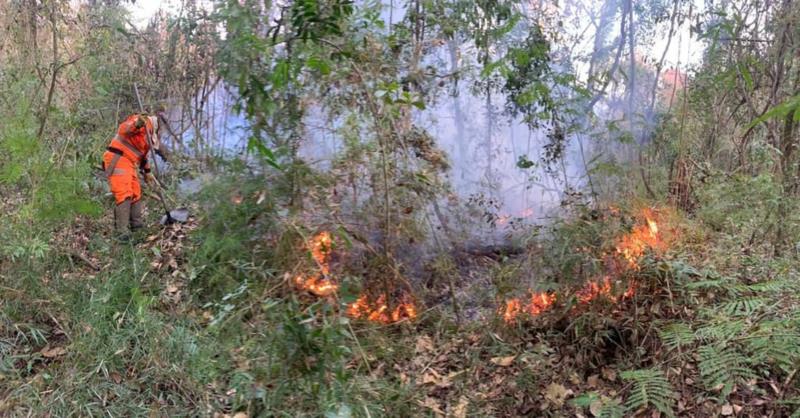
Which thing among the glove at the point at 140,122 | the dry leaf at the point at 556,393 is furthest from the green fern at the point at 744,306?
the glove at the point at 140,122

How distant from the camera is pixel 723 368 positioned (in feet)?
10.8

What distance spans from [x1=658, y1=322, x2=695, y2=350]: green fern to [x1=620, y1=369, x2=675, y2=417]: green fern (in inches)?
7.9

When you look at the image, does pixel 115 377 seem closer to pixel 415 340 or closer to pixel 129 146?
pixel 415 340

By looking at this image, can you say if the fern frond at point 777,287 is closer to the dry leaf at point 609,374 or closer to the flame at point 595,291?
the flame at point 595,291

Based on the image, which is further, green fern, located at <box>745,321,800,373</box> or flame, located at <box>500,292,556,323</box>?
flame, located at <box>500,292,556,323</box>

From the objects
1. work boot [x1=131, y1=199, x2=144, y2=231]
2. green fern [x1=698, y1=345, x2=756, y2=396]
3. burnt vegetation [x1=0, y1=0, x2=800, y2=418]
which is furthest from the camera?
work boot [x1=131, y1=199, x2=144, y2=231]

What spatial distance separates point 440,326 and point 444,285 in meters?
0.61

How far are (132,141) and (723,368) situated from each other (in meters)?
5.84

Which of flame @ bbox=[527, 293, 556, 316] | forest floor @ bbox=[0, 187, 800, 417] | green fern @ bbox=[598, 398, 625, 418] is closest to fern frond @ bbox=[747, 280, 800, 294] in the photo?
forest floor @ bbox=[0, 187, 800, 417]

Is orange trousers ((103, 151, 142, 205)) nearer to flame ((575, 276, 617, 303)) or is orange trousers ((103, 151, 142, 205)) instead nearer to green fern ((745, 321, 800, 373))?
flame ((575, 276, 617, 303))

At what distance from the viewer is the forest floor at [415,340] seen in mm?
3170

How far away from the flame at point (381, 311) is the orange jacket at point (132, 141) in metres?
3.29

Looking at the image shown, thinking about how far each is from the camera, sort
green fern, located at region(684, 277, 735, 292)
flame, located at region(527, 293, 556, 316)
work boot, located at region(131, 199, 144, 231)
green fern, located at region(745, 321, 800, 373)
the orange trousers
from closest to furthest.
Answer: green fern, located at region(745, 321, 800, 373) < green fern, located at region(684, 277, 735, 292) < flame, located at region(527, 293, 556, 316) < the orange trousers < work boot, located at region(131, 199, 144, 231)

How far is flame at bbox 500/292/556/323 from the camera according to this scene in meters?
4.34
